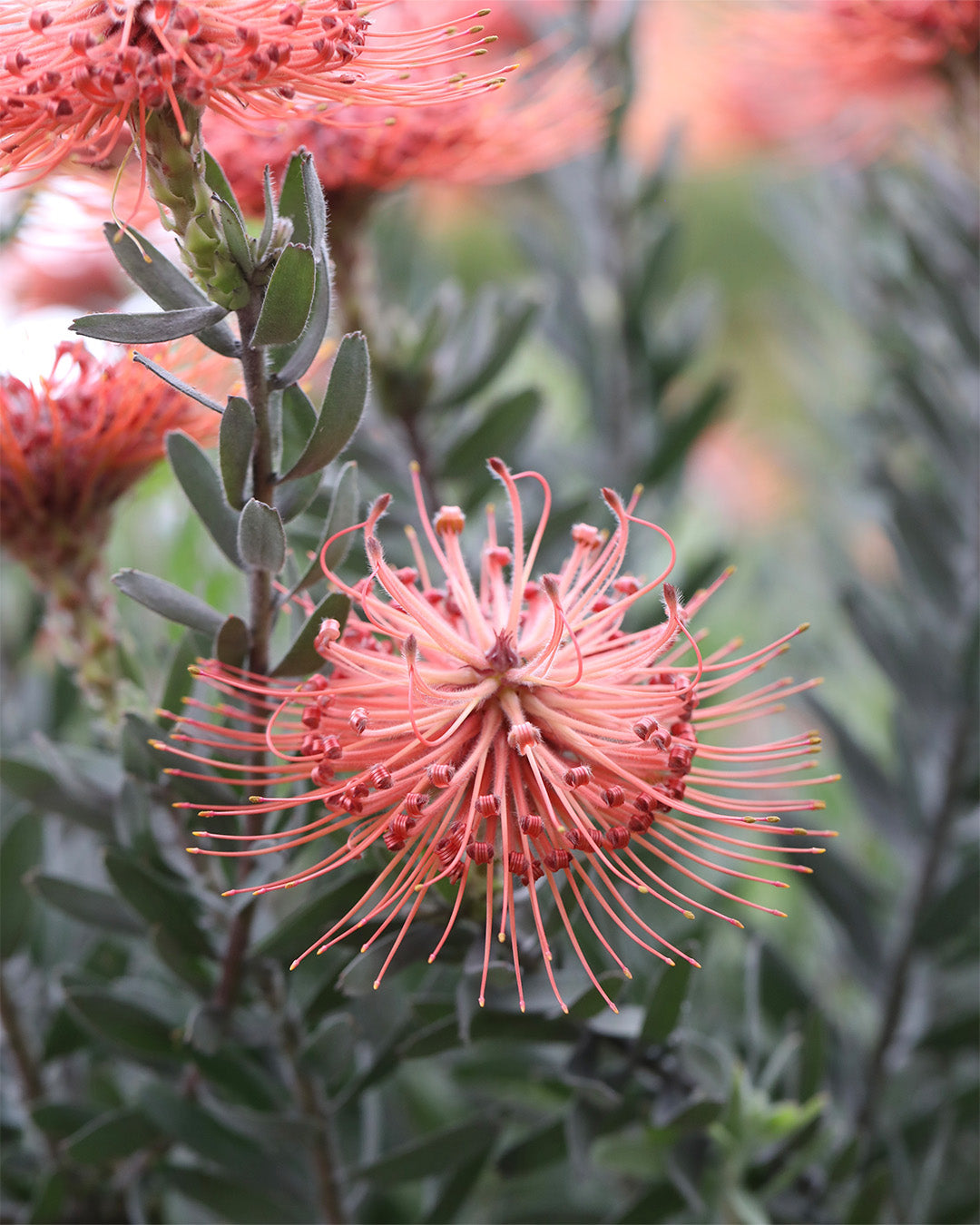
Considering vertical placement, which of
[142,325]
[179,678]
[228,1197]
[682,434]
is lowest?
[228,1197]

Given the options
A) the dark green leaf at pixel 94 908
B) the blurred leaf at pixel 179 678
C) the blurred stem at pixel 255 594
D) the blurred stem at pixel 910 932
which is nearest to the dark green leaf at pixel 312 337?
the blurred stem at pixel 255 594

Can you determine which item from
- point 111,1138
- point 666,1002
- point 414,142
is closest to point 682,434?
point 414,142

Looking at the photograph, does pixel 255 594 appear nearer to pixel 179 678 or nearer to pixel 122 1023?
pixel 179 678

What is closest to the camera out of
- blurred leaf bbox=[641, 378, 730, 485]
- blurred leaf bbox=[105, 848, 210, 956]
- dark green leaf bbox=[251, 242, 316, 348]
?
dark green leaf bbox=[251, 242, 316, 348]

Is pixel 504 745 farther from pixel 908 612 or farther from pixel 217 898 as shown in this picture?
pixel 908 612

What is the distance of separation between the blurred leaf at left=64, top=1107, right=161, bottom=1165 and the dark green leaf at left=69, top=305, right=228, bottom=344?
0.32 meters

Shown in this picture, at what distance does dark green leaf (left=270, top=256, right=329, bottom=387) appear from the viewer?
0.36m

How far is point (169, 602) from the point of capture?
0.40m

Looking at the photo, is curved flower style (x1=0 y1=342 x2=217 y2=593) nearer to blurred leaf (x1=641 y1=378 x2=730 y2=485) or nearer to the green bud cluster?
the green bud cluster

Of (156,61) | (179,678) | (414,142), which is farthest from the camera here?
(414,142)

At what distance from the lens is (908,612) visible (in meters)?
0.73

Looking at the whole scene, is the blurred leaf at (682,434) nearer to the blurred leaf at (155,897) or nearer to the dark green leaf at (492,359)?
the dark green leaf at (492,359)

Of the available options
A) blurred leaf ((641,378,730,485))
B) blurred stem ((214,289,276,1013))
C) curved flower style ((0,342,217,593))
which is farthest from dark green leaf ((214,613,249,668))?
blurred leaf ((641,378,730,485))

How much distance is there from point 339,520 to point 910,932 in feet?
1.42
